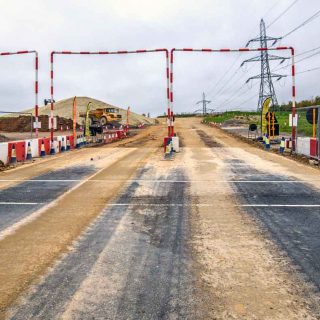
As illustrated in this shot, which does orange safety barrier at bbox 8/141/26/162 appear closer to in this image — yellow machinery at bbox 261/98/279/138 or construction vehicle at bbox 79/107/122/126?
yellow machinery at bbox 261/98/279/138

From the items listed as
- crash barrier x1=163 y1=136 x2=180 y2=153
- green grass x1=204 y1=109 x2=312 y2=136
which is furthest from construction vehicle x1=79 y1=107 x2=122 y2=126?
crash barrier x1=163 y1=136 x2=180 y2=153

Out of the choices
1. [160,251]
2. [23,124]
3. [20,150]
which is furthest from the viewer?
[23,124]

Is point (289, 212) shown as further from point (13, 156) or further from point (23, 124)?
point (23, 124)

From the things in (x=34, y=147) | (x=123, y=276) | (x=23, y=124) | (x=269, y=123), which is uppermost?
(x=23, y=124)

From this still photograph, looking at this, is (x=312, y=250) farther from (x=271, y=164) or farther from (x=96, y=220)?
(x=271, y=164)

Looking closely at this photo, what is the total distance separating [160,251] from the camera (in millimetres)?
5160

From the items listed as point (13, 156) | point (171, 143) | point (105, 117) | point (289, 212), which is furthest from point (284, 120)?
point (289, 212)

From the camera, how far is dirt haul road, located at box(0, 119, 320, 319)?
12.0ft

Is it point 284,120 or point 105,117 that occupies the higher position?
point 105,117

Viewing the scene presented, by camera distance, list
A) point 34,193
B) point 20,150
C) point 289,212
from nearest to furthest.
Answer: point 289,212 < point 34,193 < point 20,150

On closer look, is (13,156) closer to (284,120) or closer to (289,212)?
(289,212)

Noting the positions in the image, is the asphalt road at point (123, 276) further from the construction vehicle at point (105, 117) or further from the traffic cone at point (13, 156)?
the construction vehicle at point (105, 117)

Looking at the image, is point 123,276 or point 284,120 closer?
point 123,276

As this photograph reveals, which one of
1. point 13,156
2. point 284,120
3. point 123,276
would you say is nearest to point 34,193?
point 123,276
